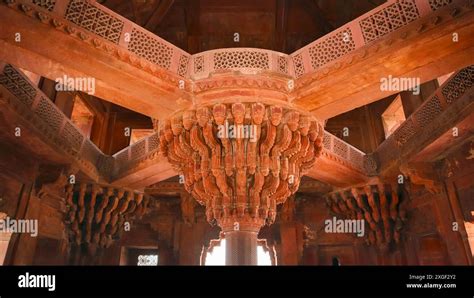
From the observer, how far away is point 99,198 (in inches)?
314

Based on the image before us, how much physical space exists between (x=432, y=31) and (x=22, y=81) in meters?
5.78

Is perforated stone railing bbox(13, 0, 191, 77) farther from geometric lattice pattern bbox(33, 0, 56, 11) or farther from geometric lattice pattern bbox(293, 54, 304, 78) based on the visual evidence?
geometric lattice pattern bbox(293, 54, 304, 78)

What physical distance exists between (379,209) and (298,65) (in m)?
5.03

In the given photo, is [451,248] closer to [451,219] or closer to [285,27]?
[451,219]

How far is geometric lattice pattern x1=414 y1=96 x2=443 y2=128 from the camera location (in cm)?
593

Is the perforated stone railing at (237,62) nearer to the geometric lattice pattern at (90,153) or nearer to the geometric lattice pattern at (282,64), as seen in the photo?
the geometric lattice pattern at (282,64)

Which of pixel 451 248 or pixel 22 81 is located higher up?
pixel 22 81

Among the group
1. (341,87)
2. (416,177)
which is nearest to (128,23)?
(341,87)

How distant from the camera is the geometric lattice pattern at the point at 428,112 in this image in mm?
5926

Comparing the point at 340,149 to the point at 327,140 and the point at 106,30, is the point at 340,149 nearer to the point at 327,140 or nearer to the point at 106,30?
the point at 327,140

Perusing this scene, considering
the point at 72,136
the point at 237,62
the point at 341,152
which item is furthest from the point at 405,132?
the point at 72,136

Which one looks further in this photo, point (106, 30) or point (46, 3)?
point (106, 30)

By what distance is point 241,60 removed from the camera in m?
4.73
